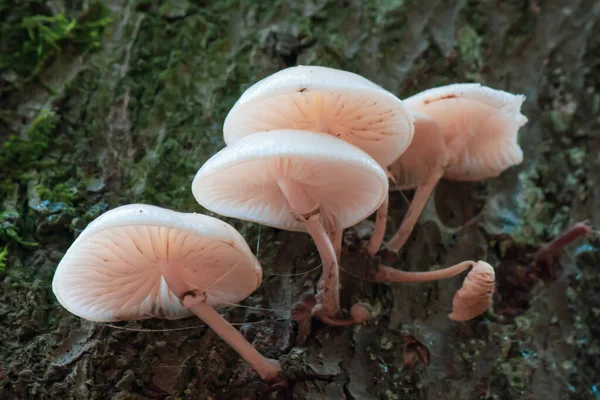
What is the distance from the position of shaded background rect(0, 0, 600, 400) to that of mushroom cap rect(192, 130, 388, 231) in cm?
21

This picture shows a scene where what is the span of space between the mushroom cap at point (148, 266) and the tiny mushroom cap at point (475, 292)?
636 millimetres

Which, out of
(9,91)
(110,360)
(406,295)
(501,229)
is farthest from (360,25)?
(110,360)

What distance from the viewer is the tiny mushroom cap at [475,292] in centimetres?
157

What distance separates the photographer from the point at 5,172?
191 cm

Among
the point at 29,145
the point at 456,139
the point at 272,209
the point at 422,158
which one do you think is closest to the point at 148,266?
the point at 272,209

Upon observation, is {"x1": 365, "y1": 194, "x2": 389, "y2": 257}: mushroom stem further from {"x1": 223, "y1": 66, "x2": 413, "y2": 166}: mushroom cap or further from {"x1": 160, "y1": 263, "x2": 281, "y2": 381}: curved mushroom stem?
{"x1": 160, "y1": 263, "x2": 281, "y2": 381}: curved mushroom stem

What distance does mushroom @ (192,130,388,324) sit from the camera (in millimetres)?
1305

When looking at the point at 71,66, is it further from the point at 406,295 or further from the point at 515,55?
the point at 515,55

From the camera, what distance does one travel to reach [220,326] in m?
1.52

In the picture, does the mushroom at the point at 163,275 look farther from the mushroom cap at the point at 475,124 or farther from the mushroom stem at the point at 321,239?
the mushroom cap at the point at 475,124

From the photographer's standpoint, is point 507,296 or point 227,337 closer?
point 227,337

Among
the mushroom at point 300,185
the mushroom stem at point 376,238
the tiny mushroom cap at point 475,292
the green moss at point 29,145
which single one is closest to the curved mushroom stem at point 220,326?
the mushroom at point 300,185

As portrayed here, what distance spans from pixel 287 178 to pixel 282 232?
0.39 meters

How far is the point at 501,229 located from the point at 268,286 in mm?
1003
